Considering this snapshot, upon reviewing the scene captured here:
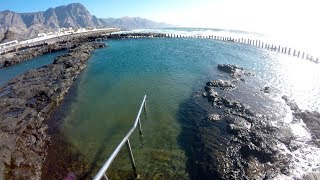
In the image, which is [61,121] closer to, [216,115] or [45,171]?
[45,171]

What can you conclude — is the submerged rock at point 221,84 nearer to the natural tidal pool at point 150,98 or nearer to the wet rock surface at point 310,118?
the natural tidal pool at point 150,98

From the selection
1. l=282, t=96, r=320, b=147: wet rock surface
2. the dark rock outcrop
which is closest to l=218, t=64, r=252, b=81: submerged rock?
the dark rock outcrop

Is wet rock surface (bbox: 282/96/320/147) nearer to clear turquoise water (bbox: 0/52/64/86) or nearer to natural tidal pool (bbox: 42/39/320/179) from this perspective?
natural tidal pool (bbox: 42/39/320/179)

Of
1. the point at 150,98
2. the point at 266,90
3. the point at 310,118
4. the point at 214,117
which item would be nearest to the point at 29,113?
the point at 150,98

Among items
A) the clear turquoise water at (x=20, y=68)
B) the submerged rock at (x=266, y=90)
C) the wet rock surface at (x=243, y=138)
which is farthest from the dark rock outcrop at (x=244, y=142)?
the clear turquoise water at (x=20, y=68)

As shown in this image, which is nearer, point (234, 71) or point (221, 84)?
point (221, 84)

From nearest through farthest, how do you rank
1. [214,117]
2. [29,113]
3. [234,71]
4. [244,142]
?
[244,142] < [214,117] < [29,113] < [234,71]

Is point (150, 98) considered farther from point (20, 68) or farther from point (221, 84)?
point (20, 68)
